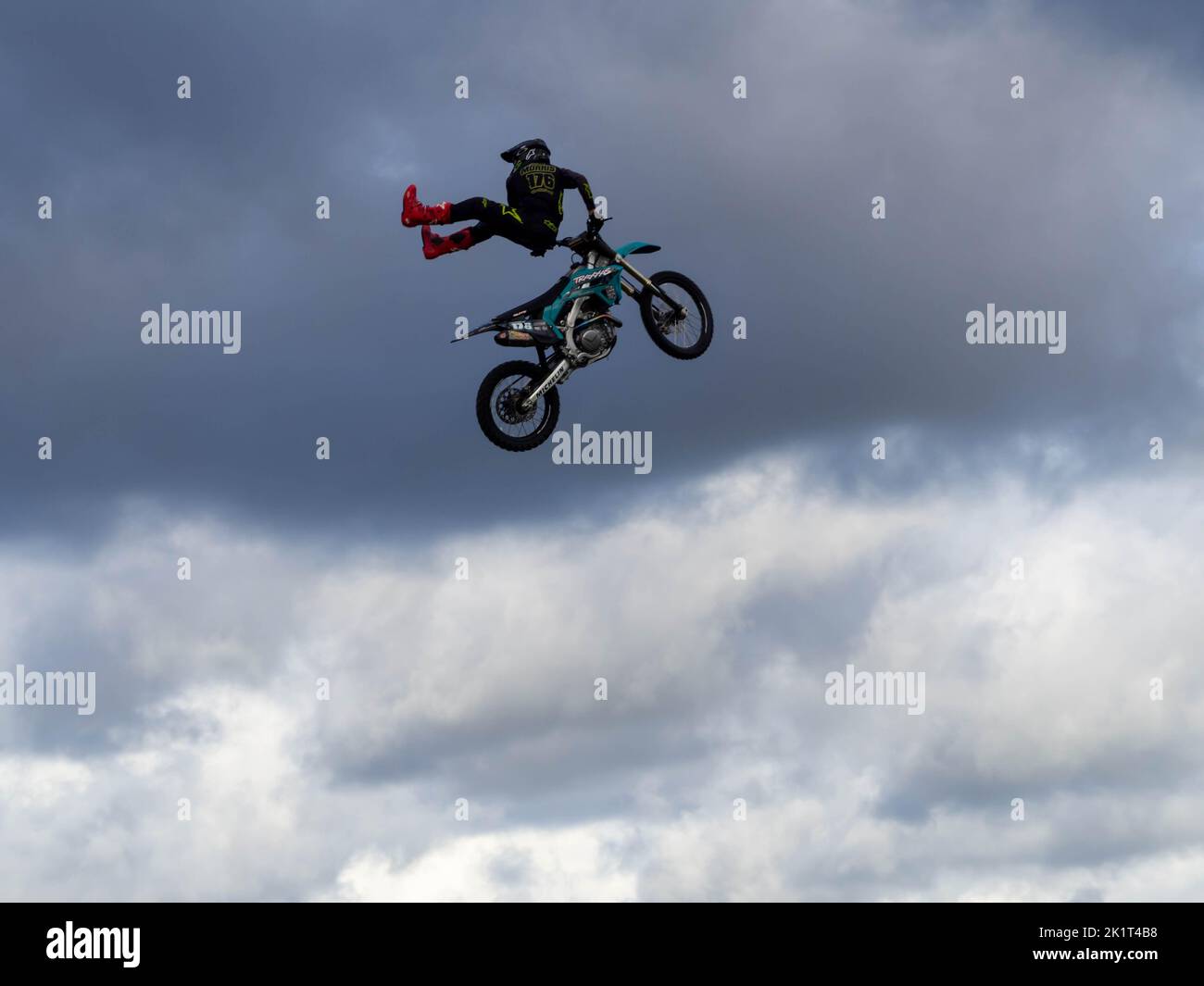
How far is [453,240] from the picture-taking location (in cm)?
3062

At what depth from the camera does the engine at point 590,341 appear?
1203 inches

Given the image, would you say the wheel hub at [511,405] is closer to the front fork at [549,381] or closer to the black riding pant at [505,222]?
the front fork at [549,381]

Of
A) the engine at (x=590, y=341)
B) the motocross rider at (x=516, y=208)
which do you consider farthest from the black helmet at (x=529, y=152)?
the engine at (x=590, y=341)

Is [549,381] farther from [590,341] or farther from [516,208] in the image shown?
[516,208]

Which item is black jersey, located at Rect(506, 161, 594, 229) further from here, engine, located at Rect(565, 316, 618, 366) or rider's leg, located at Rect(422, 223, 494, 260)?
engine, located at Rect(565, 316, 618, 366)

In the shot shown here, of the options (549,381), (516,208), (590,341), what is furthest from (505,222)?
(549,381)

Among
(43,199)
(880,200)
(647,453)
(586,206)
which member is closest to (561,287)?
(586,206)

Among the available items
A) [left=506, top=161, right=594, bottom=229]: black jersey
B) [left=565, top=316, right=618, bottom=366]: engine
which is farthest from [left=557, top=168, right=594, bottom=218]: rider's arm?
[left=565, top=316, right=618, bottom=366]: engine

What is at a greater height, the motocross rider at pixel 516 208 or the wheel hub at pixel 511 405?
the motocross rider at pixel 516 208

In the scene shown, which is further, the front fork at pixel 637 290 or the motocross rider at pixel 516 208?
the front fork at pixel 637 290

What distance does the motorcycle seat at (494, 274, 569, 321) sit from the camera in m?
30.0

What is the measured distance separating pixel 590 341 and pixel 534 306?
124cm

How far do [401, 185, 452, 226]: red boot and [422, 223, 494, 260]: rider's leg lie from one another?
0.32 metres

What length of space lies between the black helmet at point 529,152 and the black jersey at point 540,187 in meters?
0.11
